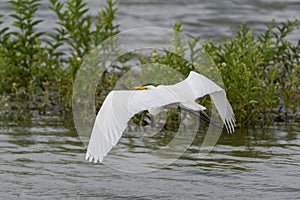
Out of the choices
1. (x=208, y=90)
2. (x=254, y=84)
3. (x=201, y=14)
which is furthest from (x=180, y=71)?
(x=201, y=14)

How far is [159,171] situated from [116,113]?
1151 millimetres

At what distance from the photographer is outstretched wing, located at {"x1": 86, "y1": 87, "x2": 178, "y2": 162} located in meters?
5.16

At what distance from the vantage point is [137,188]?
5.83 m

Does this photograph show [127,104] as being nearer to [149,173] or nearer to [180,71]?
[149,173]

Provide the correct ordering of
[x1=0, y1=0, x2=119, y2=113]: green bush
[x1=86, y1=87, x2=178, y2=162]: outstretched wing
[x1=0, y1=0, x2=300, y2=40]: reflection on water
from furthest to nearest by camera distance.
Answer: [x1=0, y1=0, x2=300, y2=40]: reflection on water
[x1=0, y1=0, x2=119, y2=113]: green bush
[x1=86, y1=87, x2=178, y2=162]: outstretched wing

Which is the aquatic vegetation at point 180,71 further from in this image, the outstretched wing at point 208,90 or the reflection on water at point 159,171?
the outstretched wing at point 208,90

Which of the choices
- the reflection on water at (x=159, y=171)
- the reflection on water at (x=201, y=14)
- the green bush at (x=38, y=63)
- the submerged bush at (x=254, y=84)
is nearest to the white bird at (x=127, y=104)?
the reflection on water at (x=159, y=171)

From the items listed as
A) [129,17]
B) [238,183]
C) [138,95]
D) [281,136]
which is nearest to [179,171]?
[238,183]

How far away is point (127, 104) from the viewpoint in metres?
5.38

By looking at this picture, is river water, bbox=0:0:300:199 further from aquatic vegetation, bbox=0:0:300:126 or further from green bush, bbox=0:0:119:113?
green bush, bbox=0:0:119:113

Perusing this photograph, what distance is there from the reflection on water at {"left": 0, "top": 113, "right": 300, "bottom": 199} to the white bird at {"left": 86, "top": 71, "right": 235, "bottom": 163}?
0.44 metres

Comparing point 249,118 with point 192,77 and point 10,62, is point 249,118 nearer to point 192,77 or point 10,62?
point 192,77

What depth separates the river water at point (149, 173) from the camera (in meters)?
5.73

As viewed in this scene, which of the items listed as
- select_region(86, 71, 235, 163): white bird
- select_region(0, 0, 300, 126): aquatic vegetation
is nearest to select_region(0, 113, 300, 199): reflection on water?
select_region(0, 0, 300, 126): aquatic vegetation
